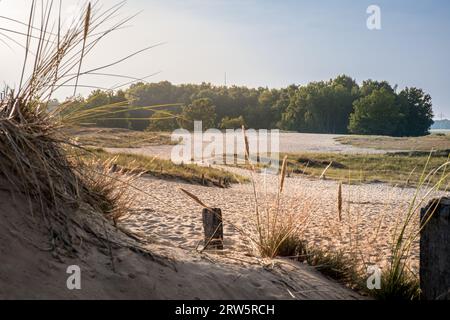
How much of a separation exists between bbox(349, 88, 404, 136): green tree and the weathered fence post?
210ft

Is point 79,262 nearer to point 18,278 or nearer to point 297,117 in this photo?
point 18,278

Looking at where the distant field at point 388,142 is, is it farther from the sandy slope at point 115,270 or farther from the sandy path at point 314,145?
the sandy slope at point 115,270

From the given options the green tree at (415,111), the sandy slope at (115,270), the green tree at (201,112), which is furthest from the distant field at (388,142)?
the sandy slope at (115,270)

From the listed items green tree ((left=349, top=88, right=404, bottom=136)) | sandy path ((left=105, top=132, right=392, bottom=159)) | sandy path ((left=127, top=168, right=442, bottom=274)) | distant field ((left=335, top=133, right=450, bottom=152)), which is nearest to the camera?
sandy path ((left=127, top=168, right=442, bottom=274))

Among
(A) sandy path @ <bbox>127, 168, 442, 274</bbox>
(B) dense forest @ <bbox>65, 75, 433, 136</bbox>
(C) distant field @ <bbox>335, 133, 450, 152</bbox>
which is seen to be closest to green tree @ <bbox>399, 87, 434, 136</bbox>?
(B) dense forest @ <bbox>65, 75, 433, 136</bbox>

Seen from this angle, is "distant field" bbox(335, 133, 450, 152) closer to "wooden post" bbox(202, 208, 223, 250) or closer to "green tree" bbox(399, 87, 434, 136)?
"green tree" bbox(399, 87, 434, 136)

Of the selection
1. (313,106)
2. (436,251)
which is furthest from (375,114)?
(436,251)

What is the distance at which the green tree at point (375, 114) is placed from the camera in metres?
66.1

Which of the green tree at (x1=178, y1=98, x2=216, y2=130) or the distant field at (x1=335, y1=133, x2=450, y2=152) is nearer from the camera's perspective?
the distant field at (x1=335, y1=133, x2=450, y2=152)

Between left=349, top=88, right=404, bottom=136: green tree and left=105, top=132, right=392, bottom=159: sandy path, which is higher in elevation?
left=349, top=88, right=404, bottom=136: green tree

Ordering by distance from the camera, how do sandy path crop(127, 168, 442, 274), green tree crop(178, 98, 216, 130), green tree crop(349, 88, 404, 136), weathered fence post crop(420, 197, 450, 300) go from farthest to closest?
green tree crop(349, 88, 404, 136), green tree crop(178, 98, 216, 130), sandy path crop(127, 168, 442, 274), weathered fence post crop(420, 197, 450, 300)

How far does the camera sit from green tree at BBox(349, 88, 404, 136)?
66125mm

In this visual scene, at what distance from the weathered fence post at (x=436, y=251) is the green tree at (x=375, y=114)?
64.1 m
